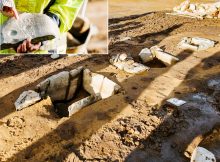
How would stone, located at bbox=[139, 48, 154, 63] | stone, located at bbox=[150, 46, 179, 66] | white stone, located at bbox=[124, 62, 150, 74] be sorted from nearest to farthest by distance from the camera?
white stone, located at bbox=[124, 62, 150, 74], stone, located at bbox=[150, 46, 179, 66], stone, located at bbox=[139, 48, 154, 63]

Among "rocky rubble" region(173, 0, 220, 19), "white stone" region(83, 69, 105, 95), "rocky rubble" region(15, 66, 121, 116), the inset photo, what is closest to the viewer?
the inset photo

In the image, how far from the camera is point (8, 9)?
4.21 m

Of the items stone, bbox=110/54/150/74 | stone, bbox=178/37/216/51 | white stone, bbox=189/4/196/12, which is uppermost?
white stone, bbox=189/4/196/12

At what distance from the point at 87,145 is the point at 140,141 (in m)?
0.81

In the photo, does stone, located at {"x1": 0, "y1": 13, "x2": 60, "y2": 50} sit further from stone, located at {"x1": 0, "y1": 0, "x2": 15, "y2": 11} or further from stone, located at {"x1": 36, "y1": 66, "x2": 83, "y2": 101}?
stone, located at {"x1": 36, "y1": 66, "x2": 83, "y2": 101}

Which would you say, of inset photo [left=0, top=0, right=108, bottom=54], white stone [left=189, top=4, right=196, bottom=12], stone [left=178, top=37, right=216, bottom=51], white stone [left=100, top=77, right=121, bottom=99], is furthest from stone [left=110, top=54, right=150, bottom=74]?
white stone [left=189, top=4, right=196, bottom=12]

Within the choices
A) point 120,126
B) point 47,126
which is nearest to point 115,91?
point 120,126

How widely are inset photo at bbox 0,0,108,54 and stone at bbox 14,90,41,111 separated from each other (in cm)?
122

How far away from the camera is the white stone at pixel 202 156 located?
13.5ft

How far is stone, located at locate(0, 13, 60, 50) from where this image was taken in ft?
14.0

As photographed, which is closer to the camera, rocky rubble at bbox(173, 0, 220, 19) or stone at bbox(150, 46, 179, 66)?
stone at bbox(150, 46, 179, 66)

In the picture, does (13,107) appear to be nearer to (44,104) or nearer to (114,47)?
(44,104)

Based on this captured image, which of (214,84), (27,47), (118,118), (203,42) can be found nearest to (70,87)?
(118,118)

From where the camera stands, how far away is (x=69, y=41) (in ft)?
15.1
